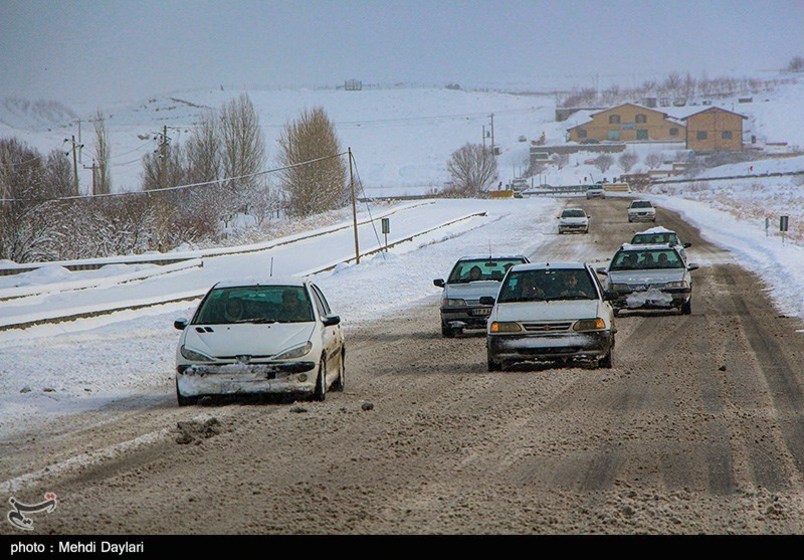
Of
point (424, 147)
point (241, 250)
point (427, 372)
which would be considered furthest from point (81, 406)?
point (424, 147)

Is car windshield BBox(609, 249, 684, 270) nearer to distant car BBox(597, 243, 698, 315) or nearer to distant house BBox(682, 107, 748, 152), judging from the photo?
distant car BBox(597, 243, 698, 315)

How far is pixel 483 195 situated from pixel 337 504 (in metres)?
112

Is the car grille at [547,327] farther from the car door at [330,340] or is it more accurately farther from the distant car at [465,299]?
the distant car at [465,299]

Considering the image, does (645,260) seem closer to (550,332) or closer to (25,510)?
(550,332)

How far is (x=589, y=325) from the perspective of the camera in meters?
16.6

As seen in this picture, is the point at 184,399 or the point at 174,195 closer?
the point at 184,399

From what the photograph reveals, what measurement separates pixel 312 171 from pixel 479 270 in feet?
236

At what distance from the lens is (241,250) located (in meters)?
52.8

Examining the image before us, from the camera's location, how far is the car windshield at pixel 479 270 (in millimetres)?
23453

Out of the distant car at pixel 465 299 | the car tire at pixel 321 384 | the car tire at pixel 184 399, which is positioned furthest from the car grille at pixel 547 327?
the distant car at pixel 465 299

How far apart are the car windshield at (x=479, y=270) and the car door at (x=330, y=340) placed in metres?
7.69

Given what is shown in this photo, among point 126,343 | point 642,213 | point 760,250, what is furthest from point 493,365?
point 642,213

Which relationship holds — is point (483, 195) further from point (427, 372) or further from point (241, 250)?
point (427, 372)

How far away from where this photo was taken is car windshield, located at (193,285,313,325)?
14.7 metres
